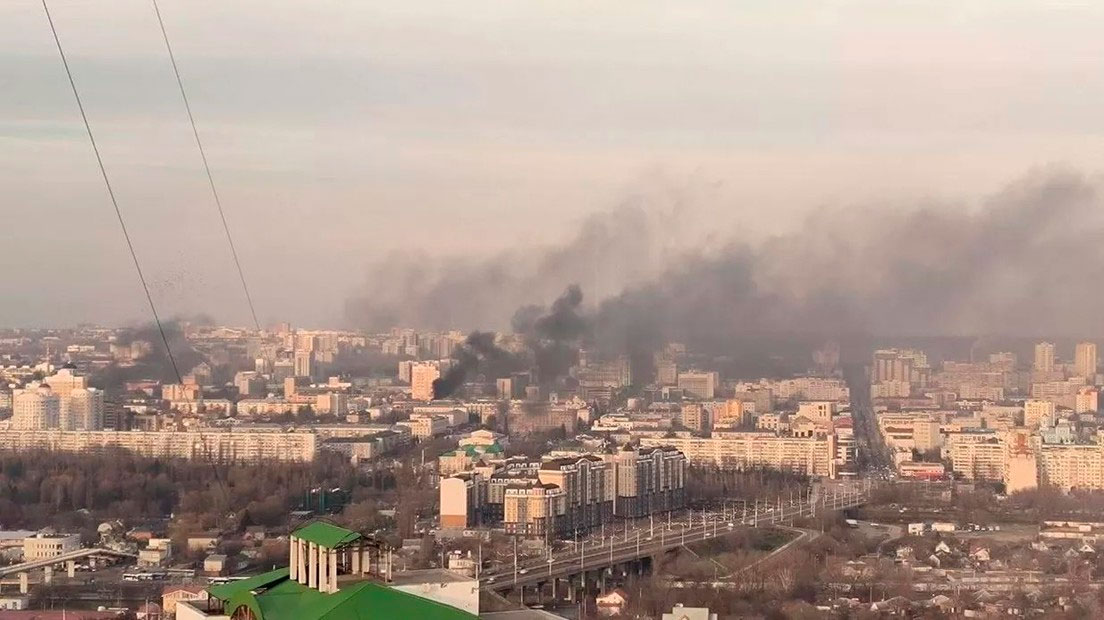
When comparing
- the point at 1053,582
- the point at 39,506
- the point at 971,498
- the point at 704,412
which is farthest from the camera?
the point at 704,412

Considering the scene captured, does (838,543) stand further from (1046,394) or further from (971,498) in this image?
(1046,394)

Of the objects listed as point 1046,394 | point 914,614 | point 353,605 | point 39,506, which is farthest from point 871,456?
point 353,605

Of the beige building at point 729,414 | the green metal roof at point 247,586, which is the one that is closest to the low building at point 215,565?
the green metal roof at point 247,586

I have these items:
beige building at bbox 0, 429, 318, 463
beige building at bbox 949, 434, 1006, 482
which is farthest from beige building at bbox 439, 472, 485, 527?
beige building at bbox 949, 434, 1006, 482

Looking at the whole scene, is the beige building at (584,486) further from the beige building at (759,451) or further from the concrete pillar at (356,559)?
the concrete pillar at (356,559)

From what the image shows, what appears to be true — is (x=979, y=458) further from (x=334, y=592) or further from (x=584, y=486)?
(x=334, y=592)
